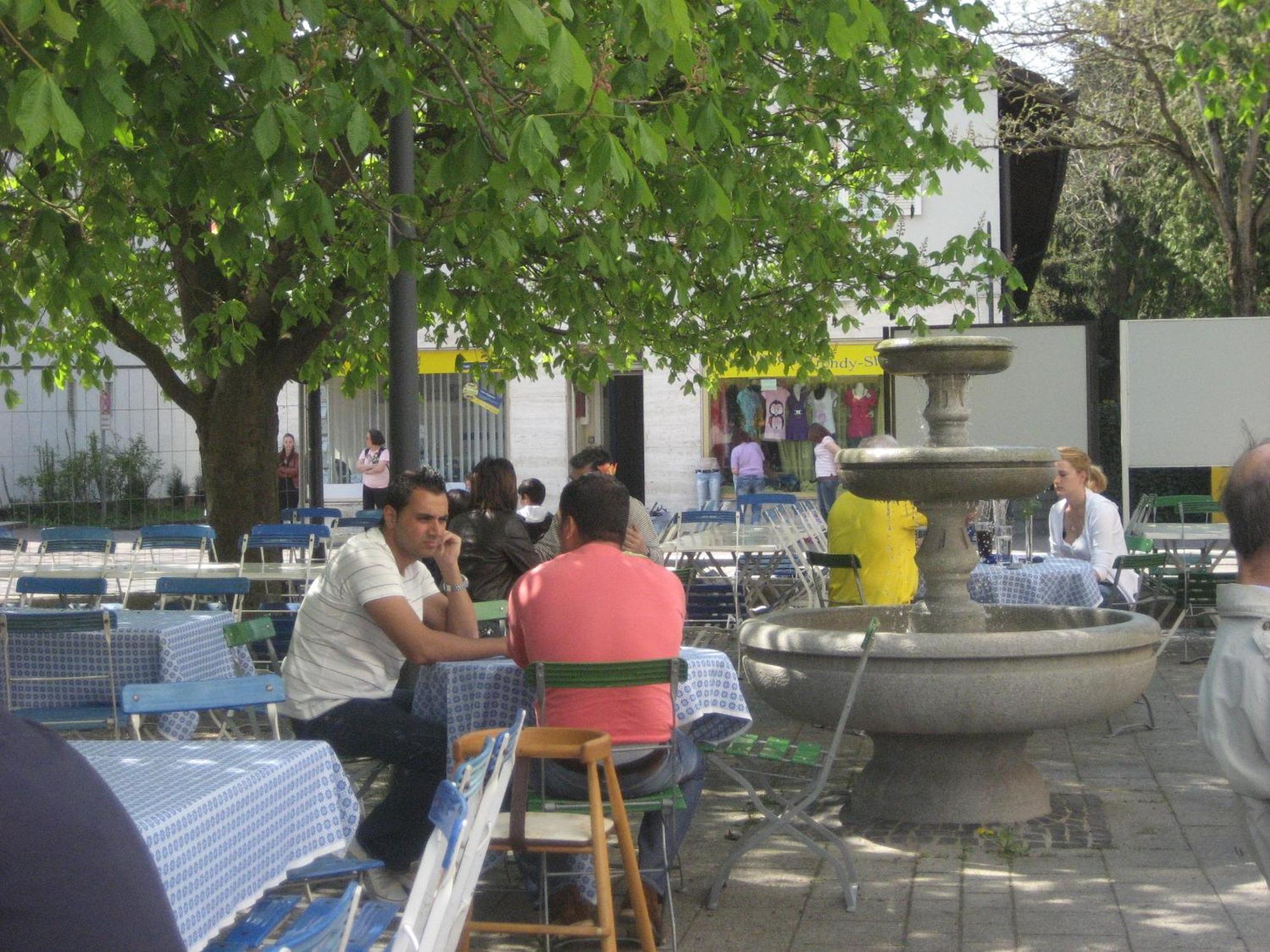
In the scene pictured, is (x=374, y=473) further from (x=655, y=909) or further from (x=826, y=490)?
(x=655, y=909)

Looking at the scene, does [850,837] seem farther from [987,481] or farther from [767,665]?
[987,481]

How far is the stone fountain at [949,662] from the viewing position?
650 centimetres

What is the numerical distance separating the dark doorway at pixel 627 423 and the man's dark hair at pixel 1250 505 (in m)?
26.8

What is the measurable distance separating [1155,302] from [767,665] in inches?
1265

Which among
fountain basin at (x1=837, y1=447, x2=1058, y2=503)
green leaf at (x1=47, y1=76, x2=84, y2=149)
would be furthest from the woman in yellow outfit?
green leaf at (x1=47, y1=76, x2=84, y2=149)

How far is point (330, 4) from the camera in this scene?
7.76 metres

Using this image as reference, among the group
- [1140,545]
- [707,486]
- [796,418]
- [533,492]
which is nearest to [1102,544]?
[1140,545]

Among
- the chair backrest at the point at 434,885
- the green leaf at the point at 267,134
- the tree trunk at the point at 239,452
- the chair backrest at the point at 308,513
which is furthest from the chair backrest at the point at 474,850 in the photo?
the chair backrest at the point at 308,513

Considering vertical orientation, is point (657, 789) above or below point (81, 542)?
below

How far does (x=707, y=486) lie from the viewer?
27703 mm

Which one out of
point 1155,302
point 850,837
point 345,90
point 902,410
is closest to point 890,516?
point 850,837

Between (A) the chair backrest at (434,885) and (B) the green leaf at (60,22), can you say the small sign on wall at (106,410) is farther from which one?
(A) the chair backrest at (434,885)

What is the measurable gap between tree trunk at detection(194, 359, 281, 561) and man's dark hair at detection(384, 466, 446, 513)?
21.9ft

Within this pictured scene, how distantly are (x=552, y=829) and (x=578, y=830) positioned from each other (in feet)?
0.26
